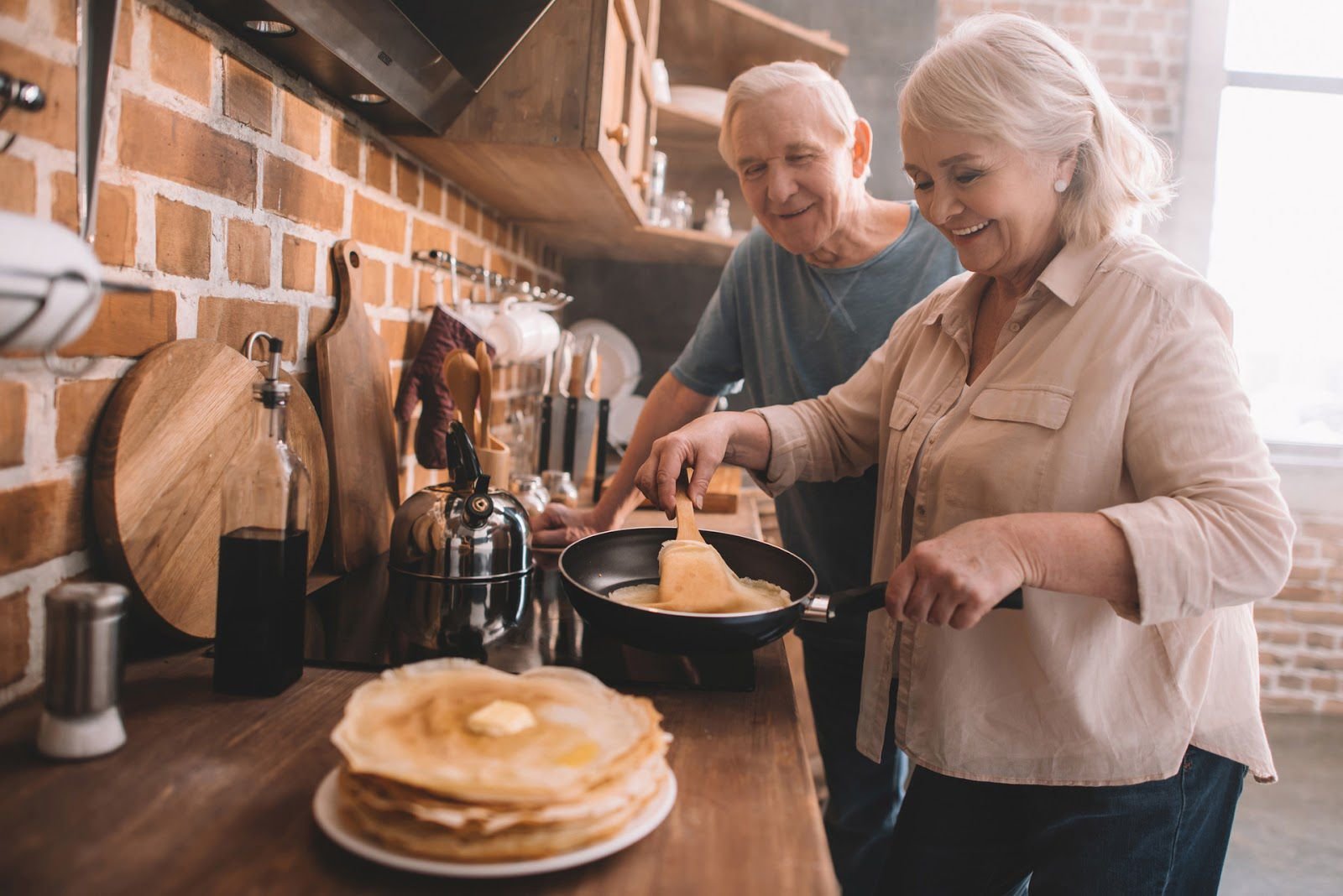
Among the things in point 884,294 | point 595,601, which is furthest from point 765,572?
point 884,294

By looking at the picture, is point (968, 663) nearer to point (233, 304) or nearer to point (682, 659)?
point (682, 659)

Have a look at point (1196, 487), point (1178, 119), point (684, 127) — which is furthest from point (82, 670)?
point (1178, 119)

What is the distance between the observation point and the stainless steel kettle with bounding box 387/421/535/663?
4.18ft

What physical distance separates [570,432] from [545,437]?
0.07 meters

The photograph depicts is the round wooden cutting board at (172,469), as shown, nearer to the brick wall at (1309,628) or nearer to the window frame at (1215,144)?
the window frame at (1215,144)

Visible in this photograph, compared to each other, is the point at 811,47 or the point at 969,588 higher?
the point at 811,47

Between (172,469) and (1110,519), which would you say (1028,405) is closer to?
(1110,519)

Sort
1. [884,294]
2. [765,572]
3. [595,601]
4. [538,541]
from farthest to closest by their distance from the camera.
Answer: [884,294], [538,541], [765,572], [595,601]

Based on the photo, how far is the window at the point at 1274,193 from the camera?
353 cm

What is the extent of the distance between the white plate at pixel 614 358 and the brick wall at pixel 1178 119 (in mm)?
1695

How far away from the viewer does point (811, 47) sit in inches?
115

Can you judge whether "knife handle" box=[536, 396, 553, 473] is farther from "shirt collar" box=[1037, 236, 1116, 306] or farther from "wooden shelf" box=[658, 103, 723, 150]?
"shirt collar" box=[1037, 236, 1116, 306]

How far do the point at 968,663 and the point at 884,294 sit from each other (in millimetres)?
817

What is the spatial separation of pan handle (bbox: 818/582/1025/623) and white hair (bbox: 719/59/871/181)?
38.1 inches
